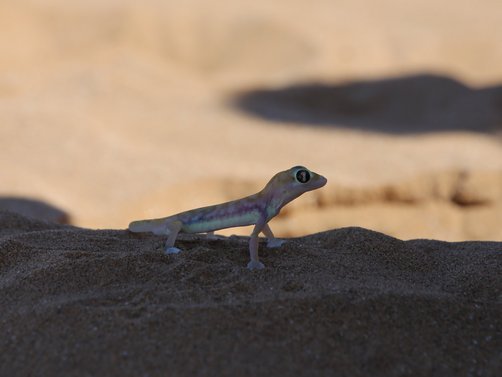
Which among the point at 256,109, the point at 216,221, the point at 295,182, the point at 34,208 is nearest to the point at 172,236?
the point at 216,221

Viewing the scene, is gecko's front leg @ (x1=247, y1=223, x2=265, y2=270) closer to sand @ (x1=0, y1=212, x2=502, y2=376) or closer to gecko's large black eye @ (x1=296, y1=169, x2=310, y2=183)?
sand @ (x1=0, y1=212, x2=502, y2=376)

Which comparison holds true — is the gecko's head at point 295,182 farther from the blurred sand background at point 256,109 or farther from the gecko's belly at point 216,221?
the blurred sand background at point 256,109

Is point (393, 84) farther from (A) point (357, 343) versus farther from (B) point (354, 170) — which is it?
(A) point (357, 343)

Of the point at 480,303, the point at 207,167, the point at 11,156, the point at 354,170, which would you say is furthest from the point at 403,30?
the point at 480,303

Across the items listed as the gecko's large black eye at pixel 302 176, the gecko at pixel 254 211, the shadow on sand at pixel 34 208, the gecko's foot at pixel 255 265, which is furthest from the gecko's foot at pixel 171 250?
the shadow on sand at pixel 34 208

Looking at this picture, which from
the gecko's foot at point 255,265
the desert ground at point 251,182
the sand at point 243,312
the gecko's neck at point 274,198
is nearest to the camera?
the sand at point 243,312

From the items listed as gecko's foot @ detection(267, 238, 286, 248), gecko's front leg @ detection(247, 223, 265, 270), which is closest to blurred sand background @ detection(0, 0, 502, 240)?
gecko's foot @ detection(267, 238, 286, 248)
